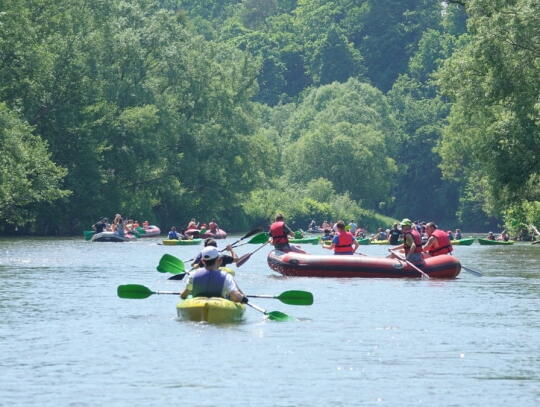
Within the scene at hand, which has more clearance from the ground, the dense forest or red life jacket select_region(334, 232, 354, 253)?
the dense forest

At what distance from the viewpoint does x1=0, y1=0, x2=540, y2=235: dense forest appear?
162ft

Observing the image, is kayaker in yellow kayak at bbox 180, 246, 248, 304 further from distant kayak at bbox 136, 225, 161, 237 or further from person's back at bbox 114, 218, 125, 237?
distant kayak at bbox 136, 225, 161, 237

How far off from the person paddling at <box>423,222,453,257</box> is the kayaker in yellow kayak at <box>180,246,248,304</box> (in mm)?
12371

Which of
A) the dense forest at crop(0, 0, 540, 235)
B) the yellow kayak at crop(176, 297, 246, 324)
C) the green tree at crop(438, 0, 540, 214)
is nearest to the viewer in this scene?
the yellow kayak at crop(176, 297, 246, 324)

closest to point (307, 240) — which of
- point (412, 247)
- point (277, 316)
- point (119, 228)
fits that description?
point (119, 228)

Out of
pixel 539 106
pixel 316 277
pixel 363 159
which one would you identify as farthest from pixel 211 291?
pixel 363 159

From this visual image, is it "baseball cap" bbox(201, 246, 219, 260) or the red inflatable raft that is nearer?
"baseball cap" bbox(201, 246, 219, 260)

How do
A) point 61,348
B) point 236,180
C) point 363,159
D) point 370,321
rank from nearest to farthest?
1. point 61,348
2. point 370,321
3. point 236,180
4. point 363,159

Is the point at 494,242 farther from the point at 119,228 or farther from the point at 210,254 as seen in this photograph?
the point at 210,254

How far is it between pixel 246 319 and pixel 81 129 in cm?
4585

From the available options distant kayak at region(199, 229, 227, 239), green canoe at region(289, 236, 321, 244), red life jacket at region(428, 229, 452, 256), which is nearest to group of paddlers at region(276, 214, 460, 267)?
red life jacket at region(428, 229, 452, 256)

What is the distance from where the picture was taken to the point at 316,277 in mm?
33156

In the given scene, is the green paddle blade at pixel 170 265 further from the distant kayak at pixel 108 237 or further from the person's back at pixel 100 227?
the person's back at pixel 100 227

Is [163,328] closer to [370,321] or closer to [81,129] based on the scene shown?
[370,321]
